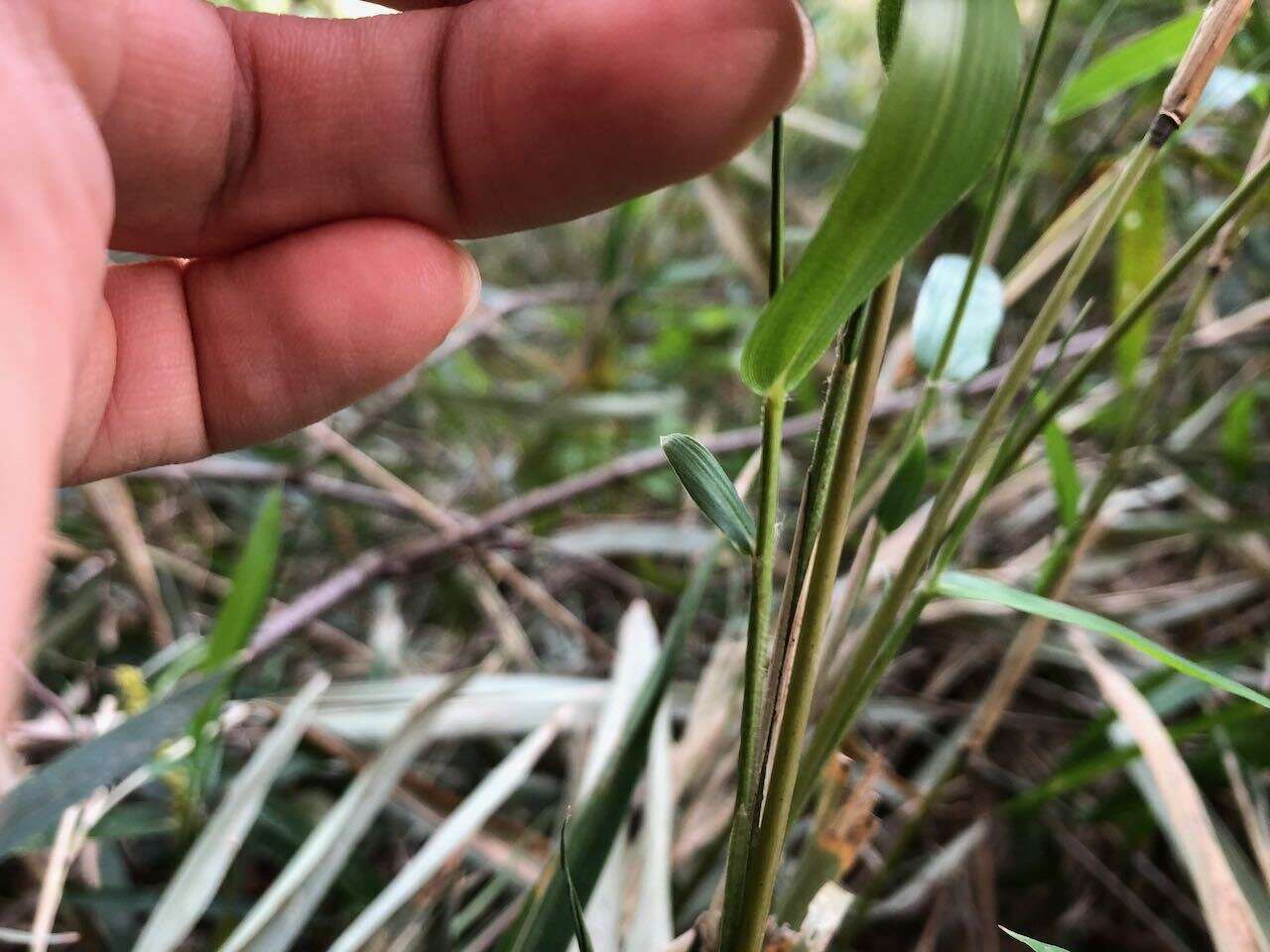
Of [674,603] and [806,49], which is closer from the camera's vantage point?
[806,49]

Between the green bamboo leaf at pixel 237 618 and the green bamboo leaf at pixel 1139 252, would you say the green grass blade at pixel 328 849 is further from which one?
the green bamboo leaf at pixel 1139 252

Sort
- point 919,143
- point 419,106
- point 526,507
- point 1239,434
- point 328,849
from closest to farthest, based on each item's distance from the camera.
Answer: point 919,143, point 419,106, point 328,849, point 1239,434, point 526,507

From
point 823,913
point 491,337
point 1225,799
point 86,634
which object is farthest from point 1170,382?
point 86,634

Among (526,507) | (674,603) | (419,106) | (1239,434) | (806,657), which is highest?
(419,106)

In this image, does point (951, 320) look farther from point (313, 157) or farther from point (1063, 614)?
point (313, 157)

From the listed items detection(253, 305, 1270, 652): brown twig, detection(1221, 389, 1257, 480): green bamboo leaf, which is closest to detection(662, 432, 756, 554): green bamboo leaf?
detection(253, 305, 1270, 652): brown twig

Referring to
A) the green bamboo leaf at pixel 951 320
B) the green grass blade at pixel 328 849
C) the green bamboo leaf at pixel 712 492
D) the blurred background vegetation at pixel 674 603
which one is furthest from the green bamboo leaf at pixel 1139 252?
the green grass blade at pixel 328 849

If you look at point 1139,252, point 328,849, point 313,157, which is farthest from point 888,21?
point 328,849
